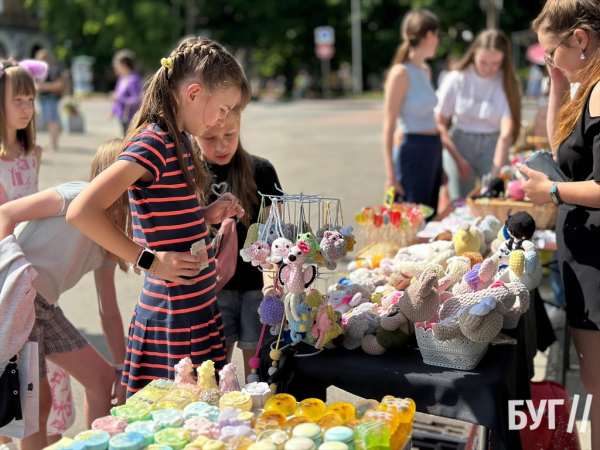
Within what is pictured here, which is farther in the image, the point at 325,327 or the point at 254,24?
the point at 254,24

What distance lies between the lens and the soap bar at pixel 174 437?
147 centimetres

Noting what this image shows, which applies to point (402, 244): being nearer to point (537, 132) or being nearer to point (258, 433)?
point (258, 433)

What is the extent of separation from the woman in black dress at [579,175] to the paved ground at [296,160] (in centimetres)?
81

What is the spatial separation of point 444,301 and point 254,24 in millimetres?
35267

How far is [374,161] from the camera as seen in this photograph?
38.9 feet

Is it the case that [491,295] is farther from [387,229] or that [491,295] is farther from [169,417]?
[387,229]

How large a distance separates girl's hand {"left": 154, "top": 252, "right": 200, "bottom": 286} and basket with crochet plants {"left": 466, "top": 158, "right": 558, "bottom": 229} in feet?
6.78

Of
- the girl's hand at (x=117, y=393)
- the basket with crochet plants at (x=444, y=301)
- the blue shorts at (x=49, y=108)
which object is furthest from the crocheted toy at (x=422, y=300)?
the blue shorts at (x=49, y=108)

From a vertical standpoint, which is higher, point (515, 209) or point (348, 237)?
point (348, 237)

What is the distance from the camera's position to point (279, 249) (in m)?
1.83

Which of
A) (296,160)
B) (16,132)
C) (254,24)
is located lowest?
(296,160)

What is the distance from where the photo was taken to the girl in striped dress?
1849mm

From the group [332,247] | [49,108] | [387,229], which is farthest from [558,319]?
[49,108]

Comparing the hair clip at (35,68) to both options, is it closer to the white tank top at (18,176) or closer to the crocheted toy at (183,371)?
the white tank top at (18,176)
